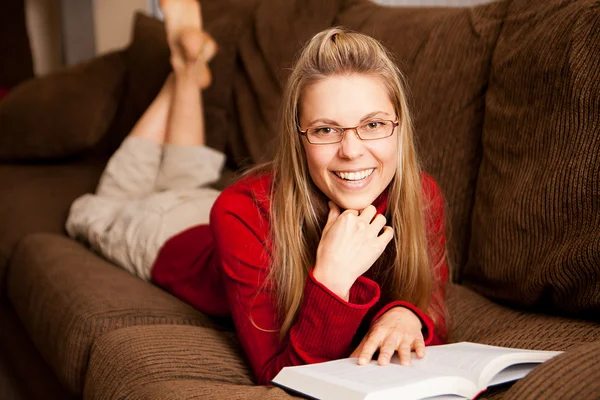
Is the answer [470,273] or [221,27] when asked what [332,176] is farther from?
[221,27]

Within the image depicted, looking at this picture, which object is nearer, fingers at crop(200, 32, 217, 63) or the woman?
the woman

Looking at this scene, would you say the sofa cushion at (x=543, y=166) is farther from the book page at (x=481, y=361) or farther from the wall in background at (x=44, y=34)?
the wall in background at (x=44, y=34)

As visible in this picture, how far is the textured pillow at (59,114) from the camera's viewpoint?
2455 mm

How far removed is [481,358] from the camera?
917mm

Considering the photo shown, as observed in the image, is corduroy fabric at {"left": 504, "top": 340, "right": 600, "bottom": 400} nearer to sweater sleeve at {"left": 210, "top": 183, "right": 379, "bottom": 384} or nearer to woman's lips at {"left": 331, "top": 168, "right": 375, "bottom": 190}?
sweater sleeve at {"left": 210, "top": 183, "right": 379, "bottom": 384}

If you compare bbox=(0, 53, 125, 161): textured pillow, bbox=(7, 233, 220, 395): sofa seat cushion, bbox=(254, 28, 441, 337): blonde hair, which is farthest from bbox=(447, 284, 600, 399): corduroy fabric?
bbox=(0, 53, 125, 161): textured pillow

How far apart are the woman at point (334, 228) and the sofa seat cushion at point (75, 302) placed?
0.67 feet

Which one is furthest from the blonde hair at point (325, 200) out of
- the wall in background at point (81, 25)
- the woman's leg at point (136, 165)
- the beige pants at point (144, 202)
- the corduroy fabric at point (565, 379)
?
the wall in background at point (81, 25)

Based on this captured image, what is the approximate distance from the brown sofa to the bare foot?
172 mm

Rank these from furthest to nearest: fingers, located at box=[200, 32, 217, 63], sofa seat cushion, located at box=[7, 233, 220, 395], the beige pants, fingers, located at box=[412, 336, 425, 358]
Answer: fingers, located at box=[200, 32, 217, 63]
the beige pants
sofa seat cushion, located at box=[7, 233, 220, 395]
fingers, located at box=[412, 336, 425, 358]

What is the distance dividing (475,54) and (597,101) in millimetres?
410

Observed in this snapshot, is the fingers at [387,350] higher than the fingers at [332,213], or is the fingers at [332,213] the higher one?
the fingers at [332,213]

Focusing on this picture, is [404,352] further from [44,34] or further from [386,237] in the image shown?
[44,34]

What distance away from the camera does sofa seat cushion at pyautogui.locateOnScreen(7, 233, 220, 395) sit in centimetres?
132
